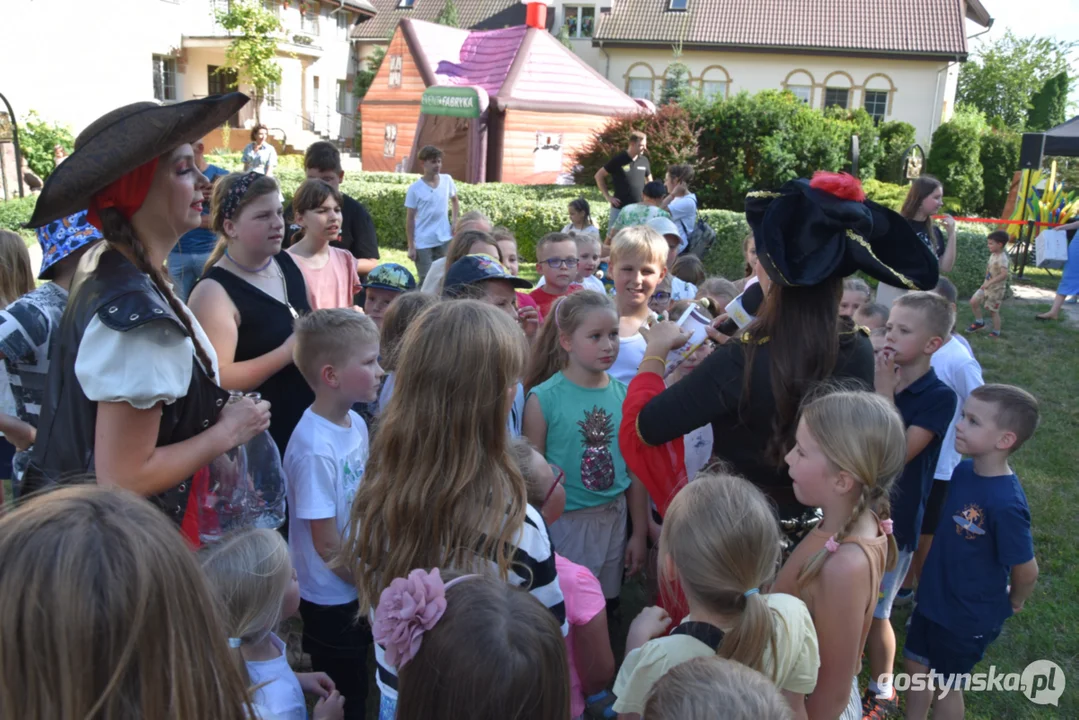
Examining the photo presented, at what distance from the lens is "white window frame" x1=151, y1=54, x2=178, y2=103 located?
2908 centimetres

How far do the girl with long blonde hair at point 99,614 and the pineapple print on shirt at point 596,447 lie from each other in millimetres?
2050

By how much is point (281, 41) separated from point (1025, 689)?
32.4 m

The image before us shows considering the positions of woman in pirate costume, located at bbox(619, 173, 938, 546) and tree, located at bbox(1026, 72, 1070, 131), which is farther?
tree, located at bbox(1026, 72, 1070, 131)

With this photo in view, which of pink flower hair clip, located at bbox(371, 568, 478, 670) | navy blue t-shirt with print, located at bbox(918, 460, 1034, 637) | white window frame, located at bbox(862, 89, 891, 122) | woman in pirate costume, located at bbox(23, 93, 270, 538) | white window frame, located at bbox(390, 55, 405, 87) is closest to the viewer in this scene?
pink flower hair clip, located at bbox(371, 568, 478, 670)

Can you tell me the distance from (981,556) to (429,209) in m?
7.46

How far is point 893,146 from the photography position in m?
24.9

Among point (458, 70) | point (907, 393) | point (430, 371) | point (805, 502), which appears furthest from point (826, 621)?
point (458, 70)

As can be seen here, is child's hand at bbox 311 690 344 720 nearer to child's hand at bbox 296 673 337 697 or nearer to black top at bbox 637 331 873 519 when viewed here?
child's hand at bbox 296 673 337 697

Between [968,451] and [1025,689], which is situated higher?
[968,451]

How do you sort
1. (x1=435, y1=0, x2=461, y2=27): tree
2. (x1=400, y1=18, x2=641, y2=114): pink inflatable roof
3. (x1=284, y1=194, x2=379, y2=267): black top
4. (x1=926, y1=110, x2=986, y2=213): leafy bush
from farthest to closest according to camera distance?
(x1=435, y1=0, x2=461, y2=27): tree, (x1=926, y1=110, x2=986, y2=213): leafy bush, (x1=400, y1=18, x2=641, y2=114): pink inflatable roof, (x1=284, y1=194, x2=379, y2=267): black top

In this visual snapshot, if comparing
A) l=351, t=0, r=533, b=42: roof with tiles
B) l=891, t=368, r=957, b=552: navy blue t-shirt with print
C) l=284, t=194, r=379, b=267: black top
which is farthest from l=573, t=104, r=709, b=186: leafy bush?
l=351, t=0, r=533, b=42: roof with tiles

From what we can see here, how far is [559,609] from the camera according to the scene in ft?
6.21

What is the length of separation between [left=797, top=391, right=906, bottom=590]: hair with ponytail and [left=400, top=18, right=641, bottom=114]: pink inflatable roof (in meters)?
18.2

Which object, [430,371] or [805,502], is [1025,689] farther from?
[430,371]
